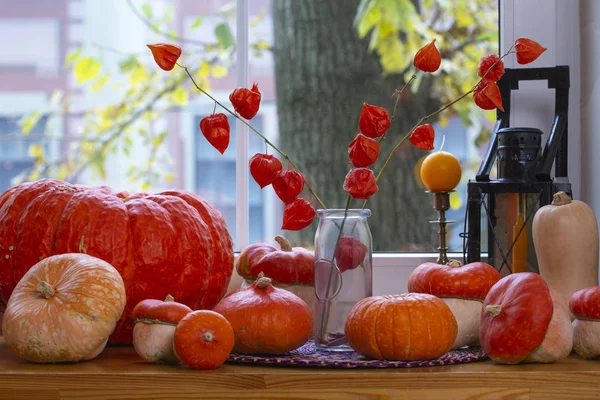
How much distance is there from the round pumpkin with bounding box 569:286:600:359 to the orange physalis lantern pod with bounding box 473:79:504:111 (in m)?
0.28

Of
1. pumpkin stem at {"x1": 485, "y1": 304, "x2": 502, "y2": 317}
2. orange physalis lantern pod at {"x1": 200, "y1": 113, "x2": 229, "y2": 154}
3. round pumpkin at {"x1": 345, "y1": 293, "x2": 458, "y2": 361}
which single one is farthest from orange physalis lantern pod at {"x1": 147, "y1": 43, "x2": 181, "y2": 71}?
pumpkin stem at {"x1": 485, "y1": 304, "x2": 502, "y2": 317}

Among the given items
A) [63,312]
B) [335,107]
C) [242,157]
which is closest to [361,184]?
[63,312]

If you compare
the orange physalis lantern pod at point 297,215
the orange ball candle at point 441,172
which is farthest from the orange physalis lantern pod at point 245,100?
the orange ball candle at point 441,172

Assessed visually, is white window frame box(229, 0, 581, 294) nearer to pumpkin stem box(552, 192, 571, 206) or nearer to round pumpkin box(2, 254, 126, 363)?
pumpkin stem box(552, 192, 571, 206)

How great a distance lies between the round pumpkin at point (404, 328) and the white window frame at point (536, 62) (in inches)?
18.3

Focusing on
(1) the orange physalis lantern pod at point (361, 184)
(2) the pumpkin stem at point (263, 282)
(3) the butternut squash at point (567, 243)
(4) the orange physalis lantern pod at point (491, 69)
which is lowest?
(2) the pumpkin stem at point (263, 282)

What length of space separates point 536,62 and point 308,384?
82cm

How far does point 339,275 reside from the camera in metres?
1.07

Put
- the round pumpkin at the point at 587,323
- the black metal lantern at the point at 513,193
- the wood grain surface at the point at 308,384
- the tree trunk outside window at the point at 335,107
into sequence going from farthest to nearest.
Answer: the tree trunk outside window at the point at 335,107 < the black metal lantern at the point at 513,193 < the round pumpkin at the point at 587,323 < the wood grain surface at the point at 308,384

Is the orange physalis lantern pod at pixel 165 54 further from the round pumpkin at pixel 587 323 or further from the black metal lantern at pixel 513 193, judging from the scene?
the round pumpkin at pixel 587 323

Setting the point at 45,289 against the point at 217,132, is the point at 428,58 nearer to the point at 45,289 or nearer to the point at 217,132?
the point at 217,132

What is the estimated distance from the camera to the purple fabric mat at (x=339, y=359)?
3.01 ft

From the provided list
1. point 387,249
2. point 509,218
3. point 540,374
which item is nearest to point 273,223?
point 387,249

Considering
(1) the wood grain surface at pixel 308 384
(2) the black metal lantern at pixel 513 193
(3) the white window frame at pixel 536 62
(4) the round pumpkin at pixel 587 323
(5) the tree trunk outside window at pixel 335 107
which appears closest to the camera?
(1) the wood grain surface at pixel 308 384
